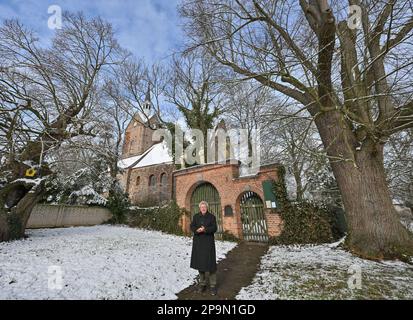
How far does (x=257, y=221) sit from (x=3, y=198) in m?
9.50

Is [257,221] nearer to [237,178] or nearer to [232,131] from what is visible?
[237,178]

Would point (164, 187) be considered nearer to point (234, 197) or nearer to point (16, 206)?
point (234, 197)

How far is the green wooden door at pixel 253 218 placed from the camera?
8450 mm

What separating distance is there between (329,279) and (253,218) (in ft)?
16.5

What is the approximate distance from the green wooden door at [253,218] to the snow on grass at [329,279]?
3.16 metres

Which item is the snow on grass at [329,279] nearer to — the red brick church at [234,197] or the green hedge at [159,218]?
the red brick church at [234,197]

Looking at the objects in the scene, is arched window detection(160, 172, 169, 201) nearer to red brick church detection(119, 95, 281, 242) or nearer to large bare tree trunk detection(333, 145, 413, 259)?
red brick church detection(119, 95, 281, 242)

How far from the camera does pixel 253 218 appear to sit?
8.76 metres

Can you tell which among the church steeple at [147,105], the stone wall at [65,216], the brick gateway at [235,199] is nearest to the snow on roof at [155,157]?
the church steeple at [147,105]

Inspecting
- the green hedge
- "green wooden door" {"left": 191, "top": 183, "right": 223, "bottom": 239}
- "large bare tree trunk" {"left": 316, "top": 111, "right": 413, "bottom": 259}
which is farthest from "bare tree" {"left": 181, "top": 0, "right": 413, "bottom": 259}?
the green hedge

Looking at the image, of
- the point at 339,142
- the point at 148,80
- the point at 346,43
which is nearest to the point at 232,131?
the point at 148,80

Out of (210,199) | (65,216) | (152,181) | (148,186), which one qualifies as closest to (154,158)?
(152,181)

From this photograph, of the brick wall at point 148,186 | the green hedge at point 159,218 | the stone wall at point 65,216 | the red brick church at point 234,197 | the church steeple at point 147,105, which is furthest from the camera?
the brick wall at point 148,186
